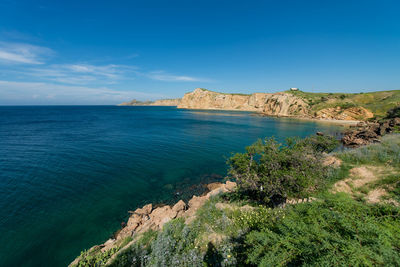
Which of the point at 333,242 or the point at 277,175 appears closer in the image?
the point at 333,242

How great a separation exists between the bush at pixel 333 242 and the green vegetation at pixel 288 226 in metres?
0.02

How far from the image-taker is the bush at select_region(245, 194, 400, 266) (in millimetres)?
3053

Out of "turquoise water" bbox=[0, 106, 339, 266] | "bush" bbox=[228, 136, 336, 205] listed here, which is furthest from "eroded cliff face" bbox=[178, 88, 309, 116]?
"bush" bbox=[228, 136, 336, 205]

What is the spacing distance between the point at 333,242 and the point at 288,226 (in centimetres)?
104

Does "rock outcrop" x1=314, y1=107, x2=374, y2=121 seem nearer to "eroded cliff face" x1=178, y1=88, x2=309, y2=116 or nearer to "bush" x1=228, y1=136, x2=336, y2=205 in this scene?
"eroded cliff face" x1=178, y1=88, x2=309, y2=116

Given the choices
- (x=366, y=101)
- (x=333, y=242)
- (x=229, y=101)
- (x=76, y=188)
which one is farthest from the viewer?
(x=229, y=101)

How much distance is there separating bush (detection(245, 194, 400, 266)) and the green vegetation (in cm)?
2

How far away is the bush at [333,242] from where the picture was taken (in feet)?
10.0

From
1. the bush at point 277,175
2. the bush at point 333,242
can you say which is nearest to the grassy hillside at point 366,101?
the bush at point 277,175

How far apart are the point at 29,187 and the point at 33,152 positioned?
47.5 feet

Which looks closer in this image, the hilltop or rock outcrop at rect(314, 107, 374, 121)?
rock outcrop at rect(314, 107, 374, 121)

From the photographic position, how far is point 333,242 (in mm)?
3496

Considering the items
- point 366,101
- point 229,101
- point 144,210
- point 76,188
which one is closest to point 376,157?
point 144,210

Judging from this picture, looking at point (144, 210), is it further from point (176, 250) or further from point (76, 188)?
point (76, 188)
